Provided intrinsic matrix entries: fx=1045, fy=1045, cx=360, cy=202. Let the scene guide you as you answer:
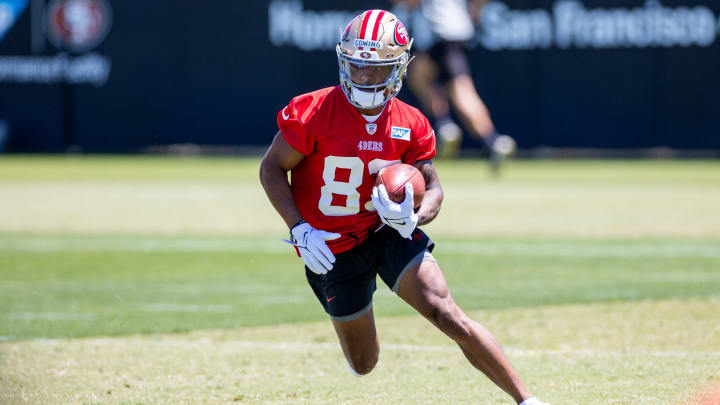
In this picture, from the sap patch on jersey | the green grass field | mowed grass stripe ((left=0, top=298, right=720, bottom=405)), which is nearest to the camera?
the sap patch on jersey

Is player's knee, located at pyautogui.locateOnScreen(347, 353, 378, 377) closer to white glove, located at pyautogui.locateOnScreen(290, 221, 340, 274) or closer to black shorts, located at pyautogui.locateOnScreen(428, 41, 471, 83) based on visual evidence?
white glove, located at pyautogui.locateOnScreen(290, 221, 340, 274)

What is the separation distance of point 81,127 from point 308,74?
638 centimetres

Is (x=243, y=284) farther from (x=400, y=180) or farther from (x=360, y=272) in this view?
(x=400, y=180)

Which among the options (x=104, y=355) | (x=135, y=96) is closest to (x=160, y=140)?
(x=135, y=96)

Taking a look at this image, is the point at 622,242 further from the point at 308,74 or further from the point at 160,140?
the point at 160,140

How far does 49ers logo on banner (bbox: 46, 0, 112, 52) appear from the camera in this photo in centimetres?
2709

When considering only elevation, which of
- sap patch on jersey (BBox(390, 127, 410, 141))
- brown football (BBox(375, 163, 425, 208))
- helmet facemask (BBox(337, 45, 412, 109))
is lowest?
brown football (BBox(375, 163, 425, 208))

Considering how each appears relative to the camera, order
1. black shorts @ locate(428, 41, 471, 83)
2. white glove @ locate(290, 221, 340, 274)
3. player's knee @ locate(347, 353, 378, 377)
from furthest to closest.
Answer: black shorts @ locate(428, 41, 471, 83) < player's knee @ locate(347, 353, 378, 377) < white glove @ locate(290, 221, 340, 274)

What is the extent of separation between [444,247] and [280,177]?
23.3 feet

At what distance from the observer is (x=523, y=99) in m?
24.3

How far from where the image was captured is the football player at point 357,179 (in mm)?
5742

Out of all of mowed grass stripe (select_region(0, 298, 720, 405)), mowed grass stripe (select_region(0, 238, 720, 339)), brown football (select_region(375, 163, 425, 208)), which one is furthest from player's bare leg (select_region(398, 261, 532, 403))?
mowed grass stripe (select_region(0, 238, 720, 339))

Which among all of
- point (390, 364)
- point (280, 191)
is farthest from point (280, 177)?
point (390, 364)

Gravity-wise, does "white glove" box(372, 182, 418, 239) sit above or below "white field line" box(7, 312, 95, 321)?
above
